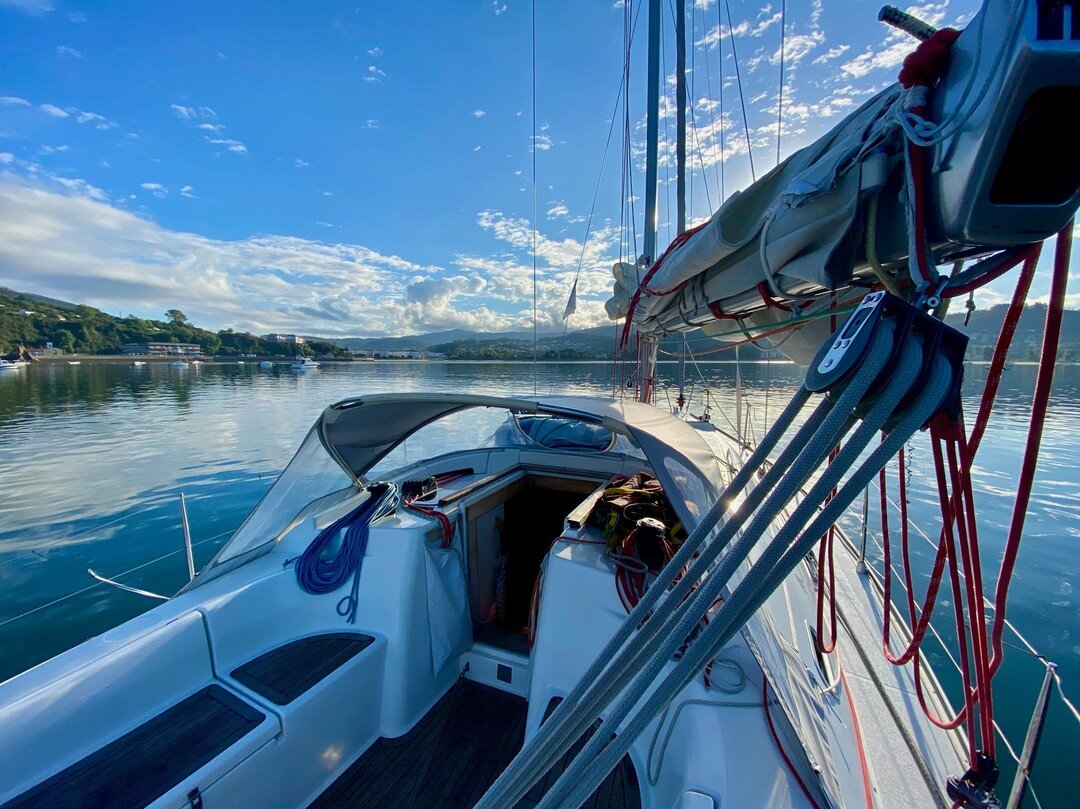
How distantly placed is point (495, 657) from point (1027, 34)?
321 centimetres

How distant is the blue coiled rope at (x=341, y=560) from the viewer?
8.59ft

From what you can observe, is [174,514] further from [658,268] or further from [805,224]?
[805,224]

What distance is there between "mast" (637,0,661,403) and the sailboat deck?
4474 millimetres

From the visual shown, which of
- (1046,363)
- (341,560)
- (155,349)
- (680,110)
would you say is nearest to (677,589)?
(1046,363)

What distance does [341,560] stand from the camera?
2656 mm

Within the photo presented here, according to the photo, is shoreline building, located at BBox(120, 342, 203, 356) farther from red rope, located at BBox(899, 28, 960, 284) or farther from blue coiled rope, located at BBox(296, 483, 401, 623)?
red rope, located at BBox(899, 28, 960, 284)

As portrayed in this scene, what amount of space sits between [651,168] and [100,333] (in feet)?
311

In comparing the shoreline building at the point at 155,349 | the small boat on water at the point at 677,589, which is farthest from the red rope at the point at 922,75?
the shoreline building at the point at 155,349

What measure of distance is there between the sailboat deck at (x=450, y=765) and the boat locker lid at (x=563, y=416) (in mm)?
1385

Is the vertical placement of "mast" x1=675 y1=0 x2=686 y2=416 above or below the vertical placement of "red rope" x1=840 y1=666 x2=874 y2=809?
above

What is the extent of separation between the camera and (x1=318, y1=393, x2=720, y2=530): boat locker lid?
6.89 feet

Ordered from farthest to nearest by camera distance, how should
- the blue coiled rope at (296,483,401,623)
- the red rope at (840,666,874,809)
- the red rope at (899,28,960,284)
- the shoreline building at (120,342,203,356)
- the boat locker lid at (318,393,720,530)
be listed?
the shoreline building at (120,342,203,356), the blue coiled rope at (296,483,401,623), the boat locker lid at (318,393,720,530), the red rope at (840,666,874,809), the red rope at (899,28,960,284)

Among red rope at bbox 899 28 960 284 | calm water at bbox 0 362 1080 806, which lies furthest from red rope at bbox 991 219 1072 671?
calm water at bbox 0 362 1080 806

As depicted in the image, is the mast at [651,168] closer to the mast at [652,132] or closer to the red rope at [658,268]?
the mast at [652,132]
